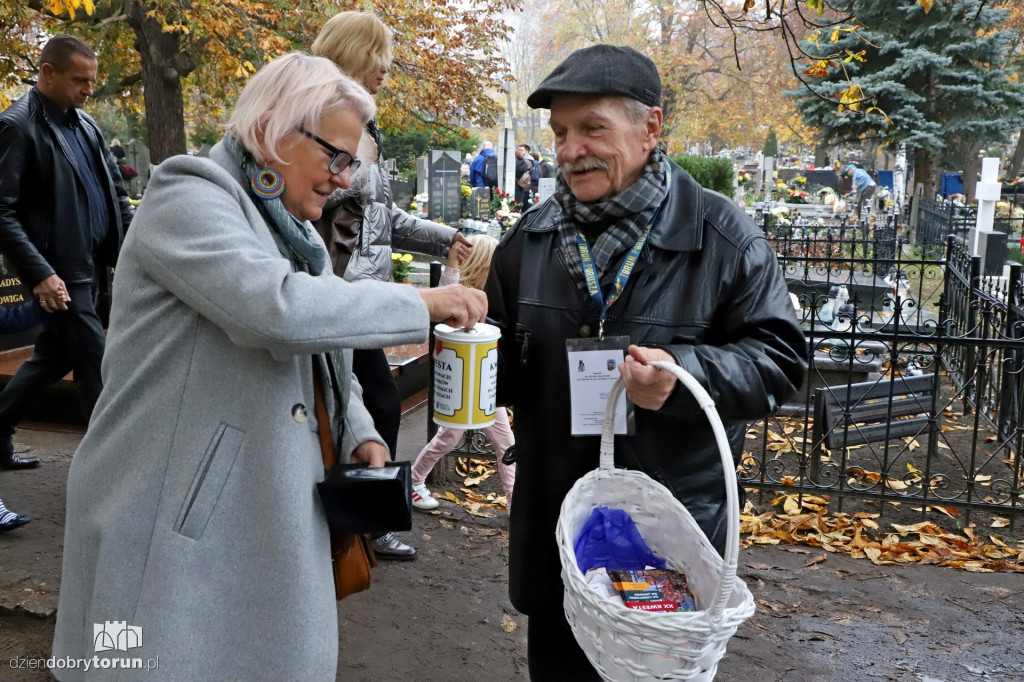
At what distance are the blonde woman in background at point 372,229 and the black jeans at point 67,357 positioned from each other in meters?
1.50

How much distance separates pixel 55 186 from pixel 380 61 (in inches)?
72.4

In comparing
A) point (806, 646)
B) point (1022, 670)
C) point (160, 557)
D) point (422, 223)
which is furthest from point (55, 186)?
point (1022, 670)

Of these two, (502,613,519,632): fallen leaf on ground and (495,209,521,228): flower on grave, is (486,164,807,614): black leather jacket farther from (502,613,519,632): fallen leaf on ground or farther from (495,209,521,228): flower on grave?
(495,209,521,228): flower on grave

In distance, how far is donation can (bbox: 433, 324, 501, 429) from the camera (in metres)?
2.08

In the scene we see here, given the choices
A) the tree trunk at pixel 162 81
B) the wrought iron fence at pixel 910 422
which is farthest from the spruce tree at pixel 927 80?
the wrought iron fence at pixel 910 422

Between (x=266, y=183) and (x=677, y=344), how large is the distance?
101 cm

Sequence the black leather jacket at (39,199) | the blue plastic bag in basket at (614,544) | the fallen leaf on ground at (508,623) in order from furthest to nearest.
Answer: the black leather jacket at (39,199) → the fallen leaf on ground at (508,623) → the blue plastic bag in basket at (614,544)

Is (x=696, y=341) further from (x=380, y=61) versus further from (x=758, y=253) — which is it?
(x=380, y=61)

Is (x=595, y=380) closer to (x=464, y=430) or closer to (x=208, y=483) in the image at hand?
(x=208, y=483)

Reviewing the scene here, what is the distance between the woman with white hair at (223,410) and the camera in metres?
1.58

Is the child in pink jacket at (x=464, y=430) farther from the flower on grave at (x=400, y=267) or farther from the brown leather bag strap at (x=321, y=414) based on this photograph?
the flower on grave at (x=400, y=267)

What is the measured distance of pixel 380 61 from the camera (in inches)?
136

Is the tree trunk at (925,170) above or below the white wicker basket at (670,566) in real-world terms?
above

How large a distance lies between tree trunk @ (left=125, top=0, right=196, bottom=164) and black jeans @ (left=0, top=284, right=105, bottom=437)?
9.20 metres
